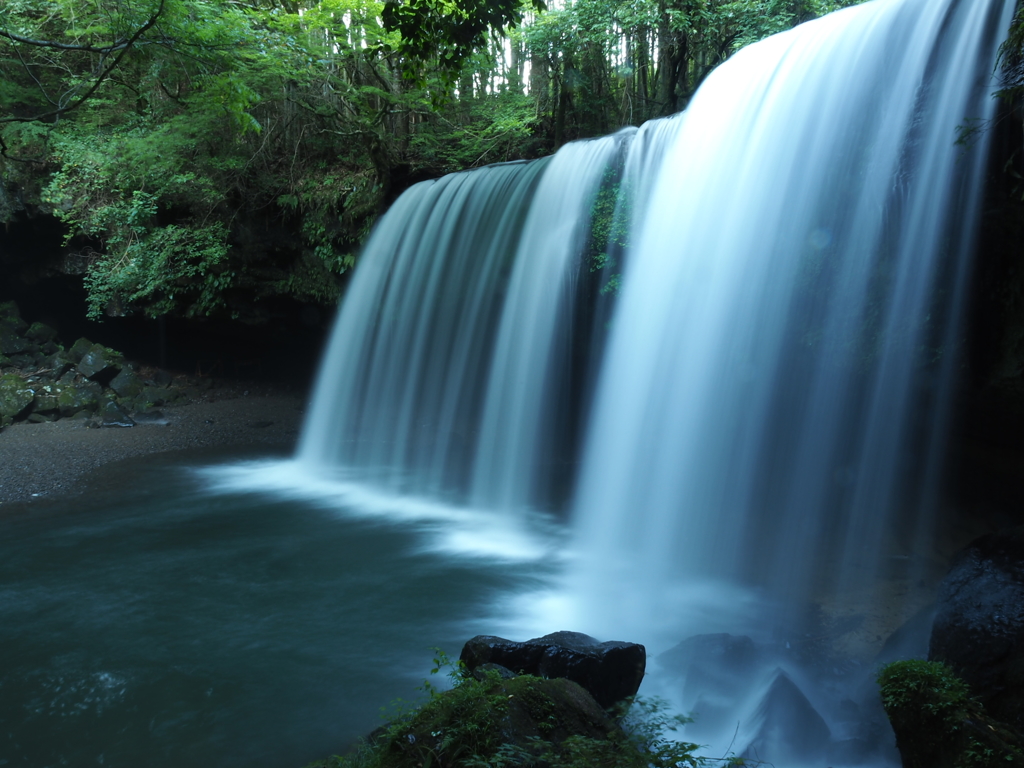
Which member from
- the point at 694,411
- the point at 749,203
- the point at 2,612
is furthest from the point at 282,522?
the point at 749,203

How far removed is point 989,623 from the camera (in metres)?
3.98

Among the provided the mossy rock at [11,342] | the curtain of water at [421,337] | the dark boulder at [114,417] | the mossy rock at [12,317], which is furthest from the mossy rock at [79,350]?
the curtain of water at [421,337]

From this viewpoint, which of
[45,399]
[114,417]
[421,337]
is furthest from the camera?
Result: [114,417]

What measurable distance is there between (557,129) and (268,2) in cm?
712

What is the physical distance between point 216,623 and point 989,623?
5.59m

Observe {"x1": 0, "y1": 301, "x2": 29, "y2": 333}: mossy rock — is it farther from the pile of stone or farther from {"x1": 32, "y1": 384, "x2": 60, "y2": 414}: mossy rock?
{"x1": 32, "y1": 384, "x2": 60, "y2": 414}: mossy rock

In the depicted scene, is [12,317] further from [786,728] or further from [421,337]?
[786,728]

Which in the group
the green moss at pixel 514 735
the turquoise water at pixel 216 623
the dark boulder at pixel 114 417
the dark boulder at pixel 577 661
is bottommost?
the turquoise water at pixel 216 623

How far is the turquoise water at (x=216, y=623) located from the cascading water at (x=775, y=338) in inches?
58.7

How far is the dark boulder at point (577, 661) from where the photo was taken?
4.02m

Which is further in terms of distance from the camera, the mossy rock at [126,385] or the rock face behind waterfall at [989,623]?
the mossy rock at [126,385]

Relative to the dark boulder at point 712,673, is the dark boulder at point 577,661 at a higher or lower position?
higher

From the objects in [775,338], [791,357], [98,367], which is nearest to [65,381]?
[98,367]

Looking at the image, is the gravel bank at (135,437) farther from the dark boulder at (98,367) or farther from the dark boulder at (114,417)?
the dark boulder at (98,367)
